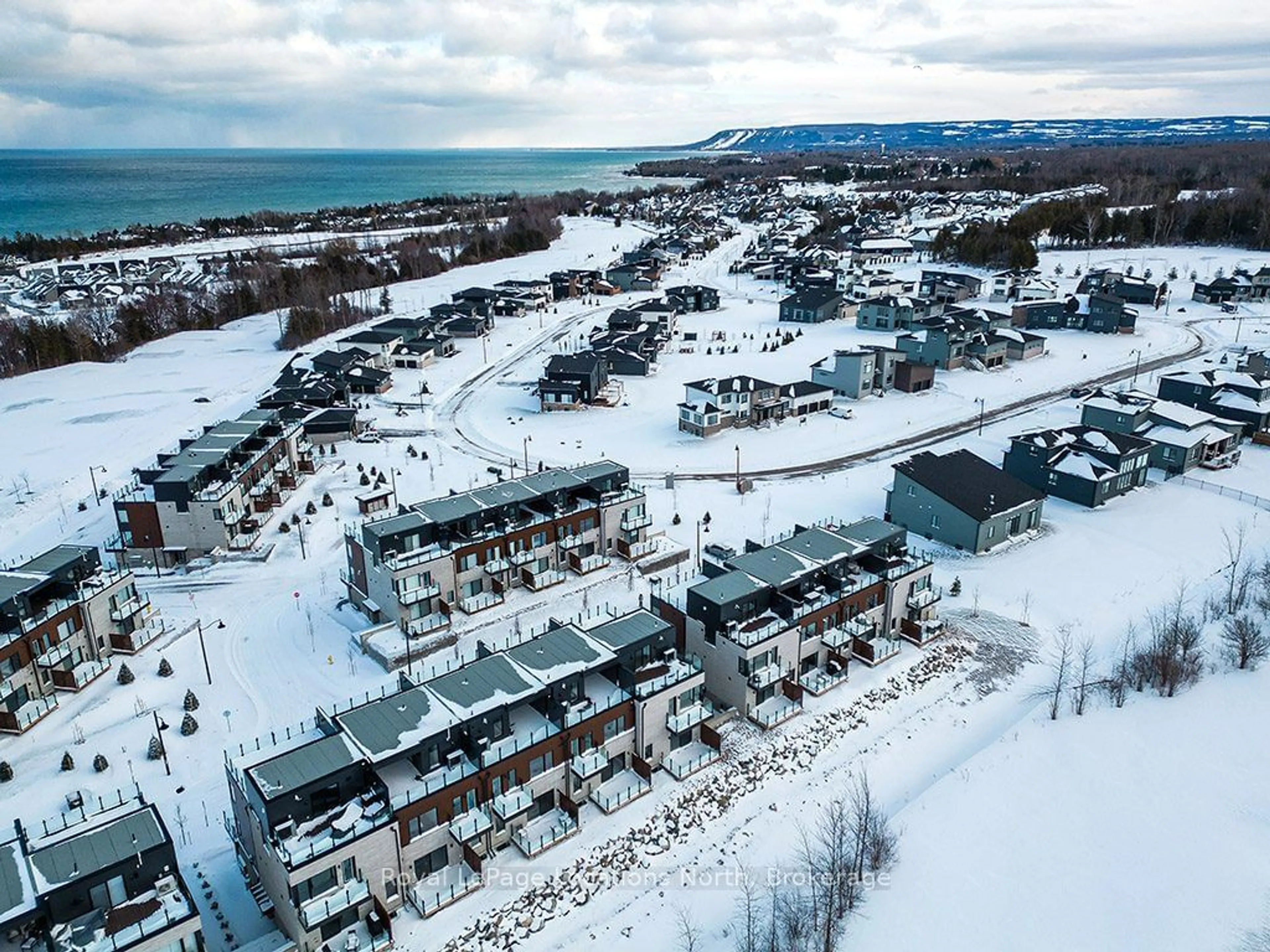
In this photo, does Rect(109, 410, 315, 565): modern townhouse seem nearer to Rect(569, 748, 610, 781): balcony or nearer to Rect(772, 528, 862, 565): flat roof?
Rect(569, 748, 610, 781): balcony

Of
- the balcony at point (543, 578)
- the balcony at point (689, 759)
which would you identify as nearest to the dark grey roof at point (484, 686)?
the balcony at point (689, 759)

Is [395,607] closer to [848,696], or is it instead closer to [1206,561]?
[848,696]

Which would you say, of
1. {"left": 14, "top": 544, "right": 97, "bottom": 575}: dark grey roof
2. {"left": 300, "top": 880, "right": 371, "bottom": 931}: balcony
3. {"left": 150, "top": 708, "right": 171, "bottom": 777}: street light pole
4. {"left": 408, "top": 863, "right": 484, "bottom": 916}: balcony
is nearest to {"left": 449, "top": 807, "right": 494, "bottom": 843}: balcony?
{"left": 408, "top": 863, "right": 484, "bottom": 916}: balcony

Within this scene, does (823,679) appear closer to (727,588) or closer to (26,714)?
(727,588)

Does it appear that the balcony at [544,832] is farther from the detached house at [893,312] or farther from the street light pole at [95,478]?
the detached house at [893,312]

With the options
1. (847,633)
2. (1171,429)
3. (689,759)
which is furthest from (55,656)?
(1171,429)

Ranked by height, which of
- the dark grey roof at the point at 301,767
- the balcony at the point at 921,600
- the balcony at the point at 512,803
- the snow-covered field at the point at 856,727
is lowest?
the snow-covered field at the point at 856,727
